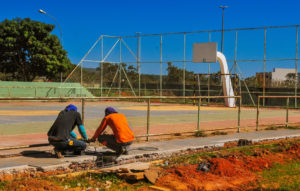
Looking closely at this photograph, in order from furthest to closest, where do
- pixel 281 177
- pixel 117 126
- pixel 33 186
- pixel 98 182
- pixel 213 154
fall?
1. pixel 213 154
2. pixel 117 126
3. pixel 281 177
4. pixel 98 182
5. pixel 33 186

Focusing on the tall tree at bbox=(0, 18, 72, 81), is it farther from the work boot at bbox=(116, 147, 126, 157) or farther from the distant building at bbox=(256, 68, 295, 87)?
the work boot at bbox=(116, 147, 126, 157)

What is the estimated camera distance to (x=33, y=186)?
5590mm

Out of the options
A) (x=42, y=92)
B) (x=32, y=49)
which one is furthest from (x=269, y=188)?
(x=32, y=49)

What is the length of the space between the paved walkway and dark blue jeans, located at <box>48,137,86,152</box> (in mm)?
240

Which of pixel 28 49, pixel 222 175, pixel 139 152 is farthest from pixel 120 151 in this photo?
pixel 28 49

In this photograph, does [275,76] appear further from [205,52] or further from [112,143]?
[112,143]

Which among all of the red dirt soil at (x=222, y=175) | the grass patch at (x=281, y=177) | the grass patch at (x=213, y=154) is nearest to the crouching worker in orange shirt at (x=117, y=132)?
the grass patch at (x=213, y=154)

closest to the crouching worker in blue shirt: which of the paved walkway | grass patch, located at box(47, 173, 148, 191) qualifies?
the paved walkway

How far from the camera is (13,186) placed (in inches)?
222

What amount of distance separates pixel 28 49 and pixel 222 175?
36.5 m

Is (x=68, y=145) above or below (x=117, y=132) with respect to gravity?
below

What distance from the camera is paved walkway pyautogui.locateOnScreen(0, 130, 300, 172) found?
7.38m

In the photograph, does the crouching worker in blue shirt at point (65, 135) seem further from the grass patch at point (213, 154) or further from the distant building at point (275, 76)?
the distant building at point (275, 76)

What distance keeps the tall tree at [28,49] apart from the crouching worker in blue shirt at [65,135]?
3256cm
